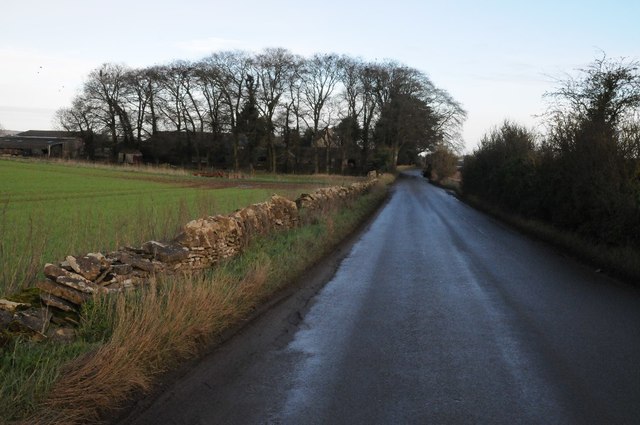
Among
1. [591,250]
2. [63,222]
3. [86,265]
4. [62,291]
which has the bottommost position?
[63,222]

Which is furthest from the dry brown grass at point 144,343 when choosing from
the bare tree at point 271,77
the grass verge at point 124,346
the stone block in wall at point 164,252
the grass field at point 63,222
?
the bare tree at point 271,77

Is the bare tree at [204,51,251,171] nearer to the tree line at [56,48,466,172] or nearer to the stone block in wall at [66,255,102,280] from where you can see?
the tree line at [56,48,466,172]

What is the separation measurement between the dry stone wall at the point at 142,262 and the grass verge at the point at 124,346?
281 mm

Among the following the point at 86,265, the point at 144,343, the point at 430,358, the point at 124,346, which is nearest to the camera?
the point at 124,346

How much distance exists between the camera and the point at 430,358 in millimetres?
6383

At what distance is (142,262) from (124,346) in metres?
2.92

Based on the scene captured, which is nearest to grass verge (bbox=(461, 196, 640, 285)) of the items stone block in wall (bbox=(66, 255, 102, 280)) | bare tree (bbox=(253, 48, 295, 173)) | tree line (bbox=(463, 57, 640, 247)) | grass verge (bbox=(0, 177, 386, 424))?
tree line (bbox=(463, 57, 640, 247))

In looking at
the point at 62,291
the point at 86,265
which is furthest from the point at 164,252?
the point at 62,291

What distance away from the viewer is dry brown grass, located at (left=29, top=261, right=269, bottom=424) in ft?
15.0

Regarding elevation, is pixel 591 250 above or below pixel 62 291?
below

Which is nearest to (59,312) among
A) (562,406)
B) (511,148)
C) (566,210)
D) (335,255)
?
(562,406)

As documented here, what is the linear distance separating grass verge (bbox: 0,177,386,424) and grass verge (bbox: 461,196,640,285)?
7.44 metres

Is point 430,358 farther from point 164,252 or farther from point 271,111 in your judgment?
point 271,111

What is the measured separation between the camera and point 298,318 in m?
8.18
